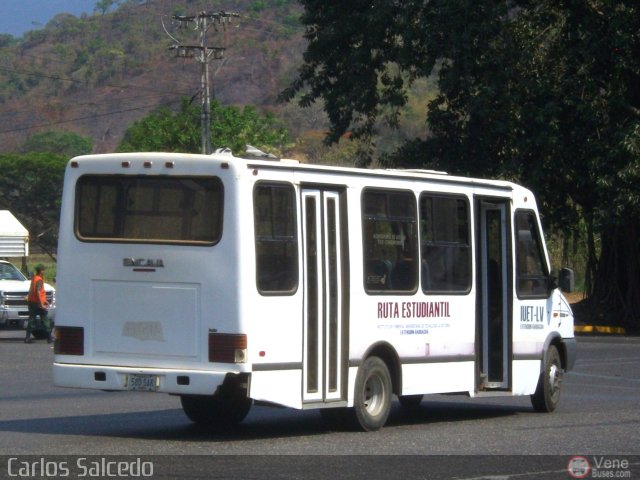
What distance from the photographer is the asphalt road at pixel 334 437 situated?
10.4 m

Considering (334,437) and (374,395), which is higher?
(374,395)

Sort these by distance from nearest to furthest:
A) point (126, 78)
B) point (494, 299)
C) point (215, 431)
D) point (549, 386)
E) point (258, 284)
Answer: point (258, 284), point (215, 431), point (494, 299), point (549, 386), point (126, 78)

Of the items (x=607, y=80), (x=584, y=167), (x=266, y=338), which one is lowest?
(x=266, y=338)

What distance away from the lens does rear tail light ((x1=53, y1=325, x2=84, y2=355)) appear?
40.8 feet

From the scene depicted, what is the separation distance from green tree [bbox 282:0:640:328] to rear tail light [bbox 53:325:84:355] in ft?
64.6

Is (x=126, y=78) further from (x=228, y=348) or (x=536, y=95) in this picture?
(x=228, y=348)

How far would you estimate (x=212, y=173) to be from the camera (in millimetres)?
12070

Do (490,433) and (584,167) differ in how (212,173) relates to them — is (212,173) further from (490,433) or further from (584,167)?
(584,167)

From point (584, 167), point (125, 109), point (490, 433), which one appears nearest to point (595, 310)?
point (584, 167)

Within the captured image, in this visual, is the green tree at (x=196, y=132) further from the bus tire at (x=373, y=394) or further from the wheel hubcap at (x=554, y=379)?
the bus tire at (x=373, y=394)

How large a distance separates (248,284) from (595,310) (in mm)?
24869

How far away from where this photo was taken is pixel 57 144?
13050cm

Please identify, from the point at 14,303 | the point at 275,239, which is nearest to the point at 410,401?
the point at 275,239

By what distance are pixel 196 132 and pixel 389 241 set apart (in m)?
57.8
